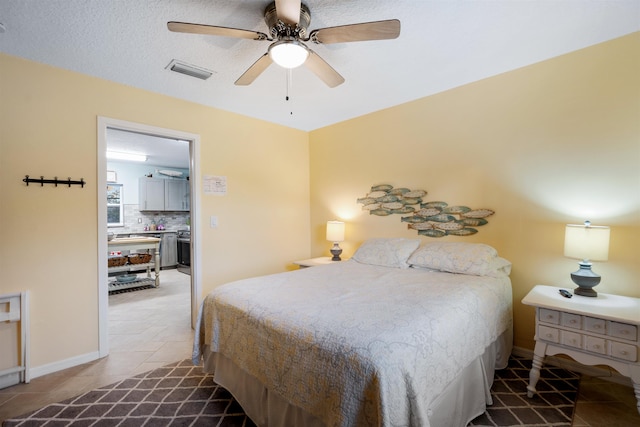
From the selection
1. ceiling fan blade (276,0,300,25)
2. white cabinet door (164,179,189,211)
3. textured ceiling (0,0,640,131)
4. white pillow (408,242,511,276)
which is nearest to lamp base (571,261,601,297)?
white pillow (408,242,511,276)

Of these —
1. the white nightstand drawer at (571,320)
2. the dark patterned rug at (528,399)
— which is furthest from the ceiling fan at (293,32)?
the dark patterned rug at (528,399)

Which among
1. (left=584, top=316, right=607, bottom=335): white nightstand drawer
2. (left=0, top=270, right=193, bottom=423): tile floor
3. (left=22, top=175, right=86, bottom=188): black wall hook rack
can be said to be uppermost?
(left=22, top=175, right=86, bottom=188): black wall hook rack

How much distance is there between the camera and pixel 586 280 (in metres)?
1.92

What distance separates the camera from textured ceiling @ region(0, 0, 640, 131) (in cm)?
170

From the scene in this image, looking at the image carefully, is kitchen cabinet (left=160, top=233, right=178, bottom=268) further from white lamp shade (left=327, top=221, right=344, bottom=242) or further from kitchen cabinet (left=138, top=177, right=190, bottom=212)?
white lamp shade (left=327, top=221, right=344, bottom=242)

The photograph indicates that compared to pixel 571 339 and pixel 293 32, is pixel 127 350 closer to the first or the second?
pixel 293 32

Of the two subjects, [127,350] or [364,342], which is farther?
[127,350]

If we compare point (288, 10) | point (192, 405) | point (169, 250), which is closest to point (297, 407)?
point (192, 405)

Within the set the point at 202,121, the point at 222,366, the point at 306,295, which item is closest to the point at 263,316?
the point at 306,295

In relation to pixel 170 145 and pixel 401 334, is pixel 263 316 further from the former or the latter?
pixel 170 145

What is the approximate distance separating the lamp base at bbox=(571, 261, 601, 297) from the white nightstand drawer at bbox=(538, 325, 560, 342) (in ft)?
1.30

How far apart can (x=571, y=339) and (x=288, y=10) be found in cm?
255

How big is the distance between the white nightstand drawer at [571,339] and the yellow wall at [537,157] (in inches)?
24.9

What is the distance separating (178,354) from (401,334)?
A: 7.38ft
